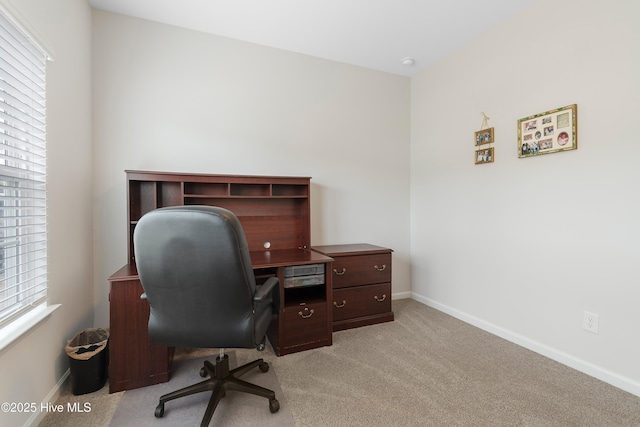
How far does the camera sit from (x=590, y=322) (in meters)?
1.95

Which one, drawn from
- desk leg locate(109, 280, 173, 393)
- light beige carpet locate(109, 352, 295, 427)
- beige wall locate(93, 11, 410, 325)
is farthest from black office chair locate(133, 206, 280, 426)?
beige wall locate(93, 11, 410, 325)

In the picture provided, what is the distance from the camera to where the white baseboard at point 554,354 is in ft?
5.80

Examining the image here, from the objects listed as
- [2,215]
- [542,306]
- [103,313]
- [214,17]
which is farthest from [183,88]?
[542,306]

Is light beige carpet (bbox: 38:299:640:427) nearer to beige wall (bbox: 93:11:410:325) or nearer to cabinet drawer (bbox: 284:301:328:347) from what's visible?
cabinet drawer (bbox: 284:301:328:347)

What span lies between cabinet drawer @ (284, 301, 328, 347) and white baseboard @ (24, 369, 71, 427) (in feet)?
4.67

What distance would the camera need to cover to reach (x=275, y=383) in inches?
73.0

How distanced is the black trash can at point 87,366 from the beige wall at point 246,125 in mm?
641

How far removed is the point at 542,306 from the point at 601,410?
0.77 metres

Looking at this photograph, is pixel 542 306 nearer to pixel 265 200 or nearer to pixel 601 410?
pixel 601 410

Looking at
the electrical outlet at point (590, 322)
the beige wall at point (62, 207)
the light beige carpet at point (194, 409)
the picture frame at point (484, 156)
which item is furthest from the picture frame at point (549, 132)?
the beige wall at point (62, 207)

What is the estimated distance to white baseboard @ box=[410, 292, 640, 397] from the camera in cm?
177

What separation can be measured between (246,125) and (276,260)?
4.63ft

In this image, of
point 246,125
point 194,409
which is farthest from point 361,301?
point 246,125

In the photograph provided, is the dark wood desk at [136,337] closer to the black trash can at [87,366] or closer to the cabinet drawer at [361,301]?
the black trash can at [87,366]
